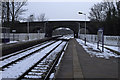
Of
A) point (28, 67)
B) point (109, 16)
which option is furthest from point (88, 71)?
point (109, 16)

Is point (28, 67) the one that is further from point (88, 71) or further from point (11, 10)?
point (11, 10)

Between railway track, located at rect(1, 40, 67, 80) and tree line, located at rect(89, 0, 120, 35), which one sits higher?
tree line, located at rect(89, 0, 120, 35)

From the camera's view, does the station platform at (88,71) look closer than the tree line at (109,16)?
Yes

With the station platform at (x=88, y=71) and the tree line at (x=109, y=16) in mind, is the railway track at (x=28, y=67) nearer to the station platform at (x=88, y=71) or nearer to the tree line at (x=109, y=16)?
the station platform at (x=88, y=71)

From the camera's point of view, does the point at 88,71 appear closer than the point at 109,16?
Yes

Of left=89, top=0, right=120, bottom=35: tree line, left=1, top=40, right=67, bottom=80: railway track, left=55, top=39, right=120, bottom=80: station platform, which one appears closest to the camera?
left=55, top=39, right=120, bottom=80: station platform

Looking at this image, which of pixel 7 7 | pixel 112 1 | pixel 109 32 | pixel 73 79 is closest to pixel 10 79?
pixel 73 79

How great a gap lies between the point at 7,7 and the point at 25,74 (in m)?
37.5

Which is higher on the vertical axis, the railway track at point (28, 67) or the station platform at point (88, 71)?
the station platform at point (88, 71)

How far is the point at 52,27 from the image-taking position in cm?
7806

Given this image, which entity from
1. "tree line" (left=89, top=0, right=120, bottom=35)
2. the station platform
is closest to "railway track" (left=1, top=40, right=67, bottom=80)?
the station platform

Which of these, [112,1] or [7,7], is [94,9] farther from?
[7,7]

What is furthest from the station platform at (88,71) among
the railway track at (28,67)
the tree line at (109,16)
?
the tree line at (109,16)

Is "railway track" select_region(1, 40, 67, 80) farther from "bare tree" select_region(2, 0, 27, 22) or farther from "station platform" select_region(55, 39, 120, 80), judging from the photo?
"bare tree" select_region(2, 0, 27, 22)
